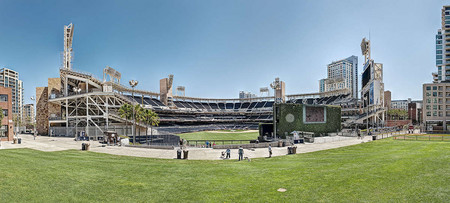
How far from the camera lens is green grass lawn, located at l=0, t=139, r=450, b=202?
10328 millimetres

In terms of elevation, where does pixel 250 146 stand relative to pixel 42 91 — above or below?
below

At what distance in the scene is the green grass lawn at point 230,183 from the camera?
10328 millimetres

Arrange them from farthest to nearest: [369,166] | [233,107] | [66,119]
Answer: [233,107] < [66,119] < [369,166]

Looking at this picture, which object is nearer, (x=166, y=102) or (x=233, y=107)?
A: (x=166, y=102)

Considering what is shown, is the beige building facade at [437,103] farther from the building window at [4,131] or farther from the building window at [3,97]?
the building window at [3,97]

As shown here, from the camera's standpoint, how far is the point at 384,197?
9.86m

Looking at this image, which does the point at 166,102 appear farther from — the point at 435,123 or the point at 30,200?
the point at 435,123

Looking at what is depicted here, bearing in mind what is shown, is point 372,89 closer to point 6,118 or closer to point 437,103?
point 437,103

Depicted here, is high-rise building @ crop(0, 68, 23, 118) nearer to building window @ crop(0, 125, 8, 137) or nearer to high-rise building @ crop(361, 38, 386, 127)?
building window @ crop(0, 125, 8, 137)

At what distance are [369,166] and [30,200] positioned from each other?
20319 millimetres

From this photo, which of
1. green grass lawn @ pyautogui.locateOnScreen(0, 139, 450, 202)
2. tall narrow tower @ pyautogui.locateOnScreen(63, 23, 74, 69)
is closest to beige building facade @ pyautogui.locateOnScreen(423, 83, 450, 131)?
green grass lawn @ pyautogui.locateOnScreen(0, 139, 450, 202)

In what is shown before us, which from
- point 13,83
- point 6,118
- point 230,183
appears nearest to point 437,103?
point 230,183

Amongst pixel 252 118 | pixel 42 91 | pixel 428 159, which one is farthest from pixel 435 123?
pixel 42 91

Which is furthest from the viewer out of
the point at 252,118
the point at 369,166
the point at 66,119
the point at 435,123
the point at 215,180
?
the point at 252,118
